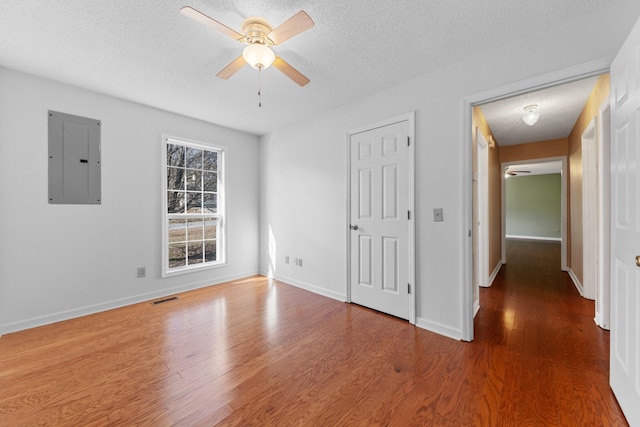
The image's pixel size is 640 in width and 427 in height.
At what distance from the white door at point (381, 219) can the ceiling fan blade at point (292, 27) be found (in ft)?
4.84

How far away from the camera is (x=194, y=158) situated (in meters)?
3.97

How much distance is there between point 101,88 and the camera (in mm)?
2850

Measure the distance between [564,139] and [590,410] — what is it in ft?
16.9

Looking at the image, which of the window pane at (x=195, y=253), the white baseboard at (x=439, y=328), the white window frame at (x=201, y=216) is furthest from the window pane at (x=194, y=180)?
the white baseboard at (x=439, y=328)

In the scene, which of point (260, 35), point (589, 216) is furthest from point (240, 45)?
point (589, 216)

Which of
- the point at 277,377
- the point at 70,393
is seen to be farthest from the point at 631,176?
the point at 70,393

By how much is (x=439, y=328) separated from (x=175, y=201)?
12.1 ft

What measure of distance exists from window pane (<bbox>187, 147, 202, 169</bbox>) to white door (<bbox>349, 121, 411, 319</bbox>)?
2.37m

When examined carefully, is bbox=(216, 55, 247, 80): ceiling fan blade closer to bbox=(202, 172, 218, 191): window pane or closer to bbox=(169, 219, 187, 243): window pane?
bbox=(202, 172, 218, 191): window pane

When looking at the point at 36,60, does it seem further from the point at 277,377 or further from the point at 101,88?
the point at 277,377

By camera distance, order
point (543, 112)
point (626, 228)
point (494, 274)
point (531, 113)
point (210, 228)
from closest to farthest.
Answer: point (626, 228) → point (531, 113) → point (543, 112) → point (210, 228) → point (494, 274)

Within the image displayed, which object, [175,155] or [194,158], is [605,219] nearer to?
[194,158]

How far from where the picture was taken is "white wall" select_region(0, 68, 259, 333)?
8.23ft

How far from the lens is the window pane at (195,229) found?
390 centimetres
